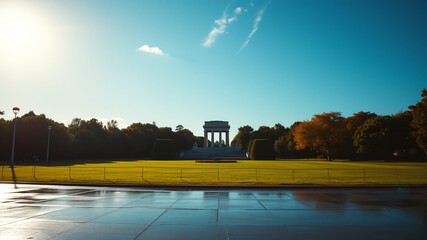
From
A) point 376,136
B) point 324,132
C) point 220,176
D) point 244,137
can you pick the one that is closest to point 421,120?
point 376,136

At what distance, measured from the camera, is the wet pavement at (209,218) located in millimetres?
9883

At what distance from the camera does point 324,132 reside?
3760 inches

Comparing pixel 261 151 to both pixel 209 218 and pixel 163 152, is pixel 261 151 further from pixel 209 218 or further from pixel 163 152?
pixel 209 218

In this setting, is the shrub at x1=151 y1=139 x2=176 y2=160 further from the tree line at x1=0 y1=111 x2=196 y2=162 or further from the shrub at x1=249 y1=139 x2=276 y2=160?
the tree line at x1=0 y1=111 x2=196 y2=162

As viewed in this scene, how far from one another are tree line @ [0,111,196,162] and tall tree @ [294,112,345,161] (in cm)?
5566

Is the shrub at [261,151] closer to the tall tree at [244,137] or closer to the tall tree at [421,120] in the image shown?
the tall tree at [421,120]

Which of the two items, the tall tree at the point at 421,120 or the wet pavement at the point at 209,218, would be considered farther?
the tall tree at the point at 421,120

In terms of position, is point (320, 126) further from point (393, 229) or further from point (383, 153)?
point (393, 229)

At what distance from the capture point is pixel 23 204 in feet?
50.6

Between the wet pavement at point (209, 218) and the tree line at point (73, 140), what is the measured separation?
67494 mm

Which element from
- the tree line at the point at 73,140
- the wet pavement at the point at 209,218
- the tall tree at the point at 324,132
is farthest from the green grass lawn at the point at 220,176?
the tall tree at the point at 324,132

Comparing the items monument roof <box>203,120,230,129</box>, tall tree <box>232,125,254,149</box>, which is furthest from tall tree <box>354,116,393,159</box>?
monument roof <box>203,120,230,129</box>

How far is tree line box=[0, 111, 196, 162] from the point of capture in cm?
7969

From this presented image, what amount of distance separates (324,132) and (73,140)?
7054 centimetres
